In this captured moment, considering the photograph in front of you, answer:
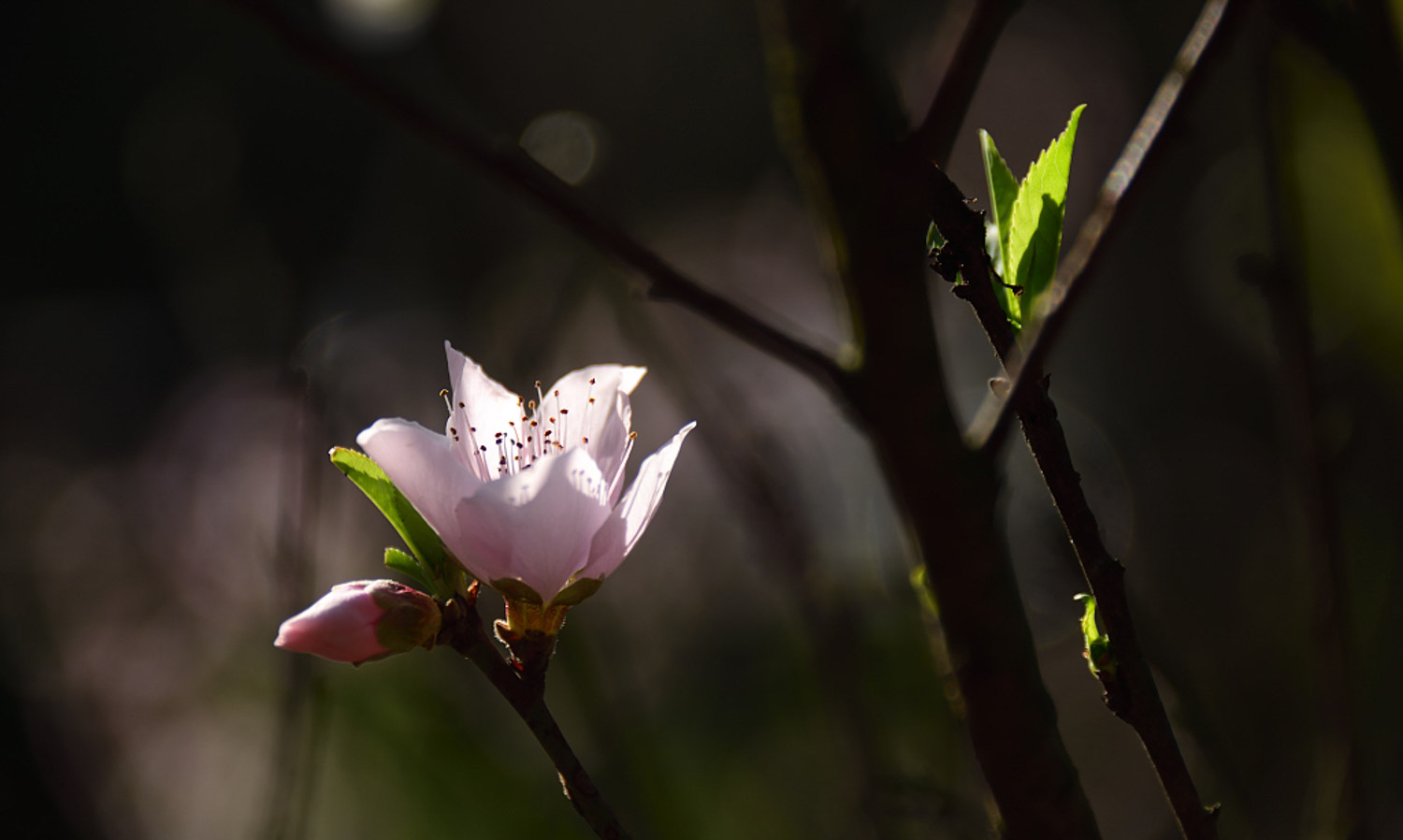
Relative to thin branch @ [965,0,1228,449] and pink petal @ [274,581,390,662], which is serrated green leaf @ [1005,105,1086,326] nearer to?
thin branch @ [965,0,1228,449]

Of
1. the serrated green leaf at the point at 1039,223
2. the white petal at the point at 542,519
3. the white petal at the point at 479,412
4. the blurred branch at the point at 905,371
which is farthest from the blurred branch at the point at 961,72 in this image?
the white petal at the point at 479,412

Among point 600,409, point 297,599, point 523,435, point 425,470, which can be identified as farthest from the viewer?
point 297,599

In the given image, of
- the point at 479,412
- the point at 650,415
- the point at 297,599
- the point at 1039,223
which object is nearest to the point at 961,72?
the point at 1039,223

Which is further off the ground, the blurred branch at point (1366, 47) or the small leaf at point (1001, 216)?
the blurred branch at point (1366, 47)

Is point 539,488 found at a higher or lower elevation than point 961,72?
lower

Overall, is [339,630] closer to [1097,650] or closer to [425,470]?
[425,470]

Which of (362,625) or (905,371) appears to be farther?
(362,625)

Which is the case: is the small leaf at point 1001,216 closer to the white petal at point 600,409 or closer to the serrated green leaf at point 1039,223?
the serrated green leaf at point 1039,223
